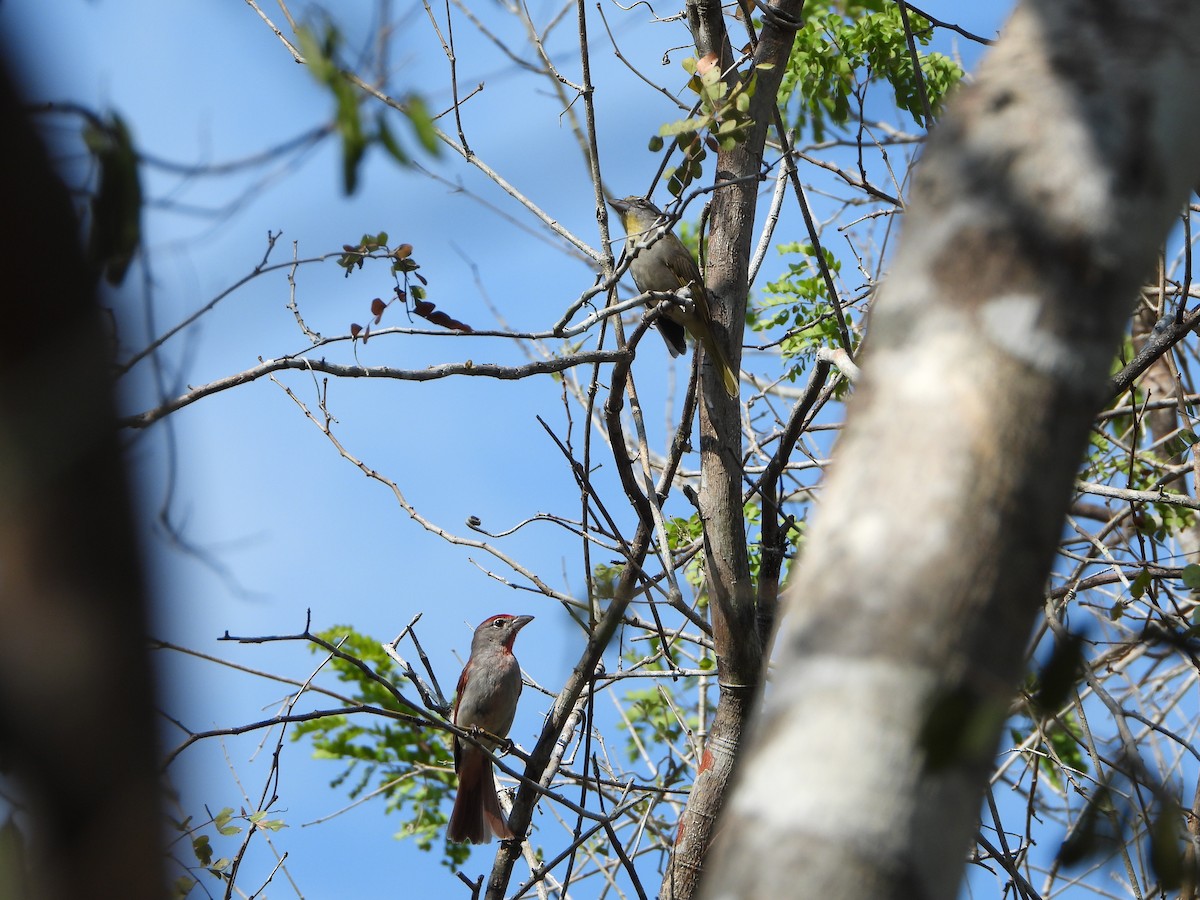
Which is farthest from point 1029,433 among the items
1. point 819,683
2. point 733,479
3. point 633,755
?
point 633,755

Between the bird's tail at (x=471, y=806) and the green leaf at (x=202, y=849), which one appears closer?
the green leaf at (x=202, y=849)

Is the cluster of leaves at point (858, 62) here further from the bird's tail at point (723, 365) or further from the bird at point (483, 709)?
the bird at point (483, 709)

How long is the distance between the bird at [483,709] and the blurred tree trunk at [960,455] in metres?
4.71

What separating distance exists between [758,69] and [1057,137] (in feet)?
9.64

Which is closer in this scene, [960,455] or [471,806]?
[960,455]

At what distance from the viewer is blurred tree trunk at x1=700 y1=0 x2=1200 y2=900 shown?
3.70 ft

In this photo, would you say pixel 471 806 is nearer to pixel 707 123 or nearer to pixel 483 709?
pixel 483 709

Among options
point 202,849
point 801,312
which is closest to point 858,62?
point 801,312

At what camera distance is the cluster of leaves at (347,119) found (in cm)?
163

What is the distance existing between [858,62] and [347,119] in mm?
4748

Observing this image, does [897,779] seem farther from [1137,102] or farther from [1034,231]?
[1137,102]

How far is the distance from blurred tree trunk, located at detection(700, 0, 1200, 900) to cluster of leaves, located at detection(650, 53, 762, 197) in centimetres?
233

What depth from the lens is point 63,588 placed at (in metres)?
1.08

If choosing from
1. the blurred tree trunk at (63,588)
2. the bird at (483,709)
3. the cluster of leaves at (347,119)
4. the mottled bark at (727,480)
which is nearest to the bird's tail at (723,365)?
the mottled bark at (727,480)
